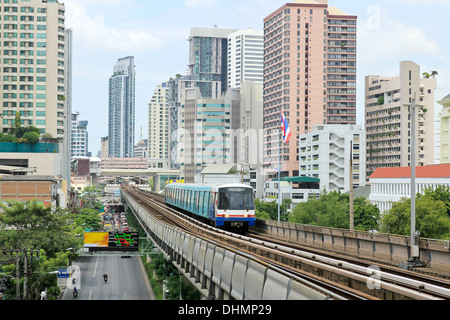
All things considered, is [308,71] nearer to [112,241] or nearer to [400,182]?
[400,182]

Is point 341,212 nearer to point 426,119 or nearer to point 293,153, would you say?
point 293,153

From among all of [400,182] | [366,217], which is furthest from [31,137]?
[400,182]

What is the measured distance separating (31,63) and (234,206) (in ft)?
300

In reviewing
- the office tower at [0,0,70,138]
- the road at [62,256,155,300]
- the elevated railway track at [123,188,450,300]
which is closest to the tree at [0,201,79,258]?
the road at [62,256,155,300]

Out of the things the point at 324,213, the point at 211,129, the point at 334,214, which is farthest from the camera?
the point at 211,129

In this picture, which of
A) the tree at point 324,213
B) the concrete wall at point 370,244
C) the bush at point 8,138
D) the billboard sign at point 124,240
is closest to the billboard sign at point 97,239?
the billboard sign at point 124,240

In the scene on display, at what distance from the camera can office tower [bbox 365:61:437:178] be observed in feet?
474

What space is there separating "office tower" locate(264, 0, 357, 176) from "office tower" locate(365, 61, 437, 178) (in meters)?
6.06

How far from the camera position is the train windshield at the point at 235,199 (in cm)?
4225

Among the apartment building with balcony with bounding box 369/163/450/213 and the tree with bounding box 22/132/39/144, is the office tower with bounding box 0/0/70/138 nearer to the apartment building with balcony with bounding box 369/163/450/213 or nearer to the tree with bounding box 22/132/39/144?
the tree with bounding box 22/132/39/144

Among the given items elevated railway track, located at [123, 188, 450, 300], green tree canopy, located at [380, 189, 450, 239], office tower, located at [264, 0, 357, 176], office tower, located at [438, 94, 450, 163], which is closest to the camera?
elevated railway track, located at [123, 188, 450, 300]

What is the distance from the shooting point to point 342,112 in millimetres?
156250

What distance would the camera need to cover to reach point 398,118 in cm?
14675
